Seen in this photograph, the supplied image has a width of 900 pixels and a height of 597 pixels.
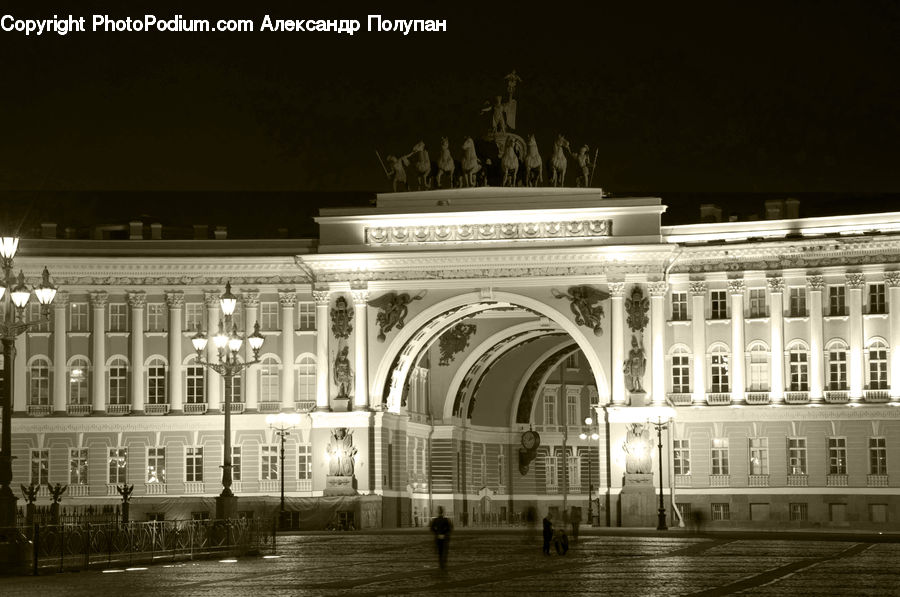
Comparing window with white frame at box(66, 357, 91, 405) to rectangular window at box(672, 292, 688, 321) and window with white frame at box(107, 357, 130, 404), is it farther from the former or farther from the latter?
rectangular window at box(672, 292, 688, 321)

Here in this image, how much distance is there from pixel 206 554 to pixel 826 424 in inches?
1466

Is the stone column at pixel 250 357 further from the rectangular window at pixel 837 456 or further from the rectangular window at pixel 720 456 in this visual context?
the rectangular window at pixel 837 456

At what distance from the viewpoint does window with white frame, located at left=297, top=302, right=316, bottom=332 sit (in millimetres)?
86250

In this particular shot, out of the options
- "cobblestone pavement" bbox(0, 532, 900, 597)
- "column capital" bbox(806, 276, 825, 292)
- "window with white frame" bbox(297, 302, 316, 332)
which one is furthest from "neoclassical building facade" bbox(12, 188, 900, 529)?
"cobblestone pavement" bbox(0, 532, 900, 597)

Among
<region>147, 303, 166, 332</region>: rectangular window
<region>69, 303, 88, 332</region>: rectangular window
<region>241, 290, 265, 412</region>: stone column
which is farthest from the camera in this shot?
<region>147, 303, 166, 332</region>: rectangular window

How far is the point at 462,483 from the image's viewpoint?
94125mm

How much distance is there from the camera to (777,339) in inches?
3226

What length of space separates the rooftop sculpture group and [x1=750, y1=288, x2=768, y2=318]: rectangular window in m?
8.94

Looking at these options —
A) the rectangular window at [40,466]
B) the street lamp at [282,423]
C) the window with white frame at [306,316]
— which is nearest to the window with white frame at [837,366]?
the window with white frame at [306,316]

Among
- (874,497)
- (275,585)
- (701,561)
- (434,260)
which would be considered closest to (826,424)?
(874,497)

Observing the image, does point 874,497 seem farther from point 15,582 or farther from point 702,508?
point 15,582

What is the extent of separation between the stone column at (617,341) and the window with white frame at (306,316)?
1395 centimetres

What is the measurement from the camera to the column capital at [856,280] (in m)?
80.8

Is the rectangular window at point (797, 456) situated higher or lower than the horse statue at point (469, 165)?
lower
